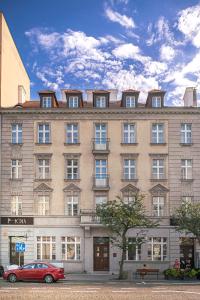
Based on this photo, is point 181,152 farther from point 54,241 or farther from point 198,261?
point 54,241

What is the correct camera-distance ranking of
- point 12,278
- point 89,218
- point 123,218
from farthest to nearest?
1. point 89,218
2. point 123,218
3. point 12,278

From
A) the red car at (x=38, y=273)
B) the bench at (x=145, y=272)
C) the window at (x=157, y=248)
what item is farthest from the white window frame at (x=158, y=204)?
the red car at (x=38, y=273)

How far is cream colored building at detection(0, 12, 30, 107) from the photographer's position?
51719 millimetres

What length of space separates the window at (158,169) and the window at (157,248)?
225 inches

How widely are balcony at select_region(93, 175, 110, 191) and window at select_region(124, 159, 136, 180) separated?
6.05ft

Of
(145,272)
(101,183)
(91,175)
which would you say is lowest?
(145,272)

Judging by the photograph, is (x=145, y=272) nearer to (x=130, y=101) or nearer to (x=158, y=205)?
(x=158, y=205)

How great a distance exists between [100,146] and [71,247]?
9727 mm

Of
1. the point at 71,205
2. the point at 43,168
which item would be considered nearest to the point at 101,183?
the point at 71,205

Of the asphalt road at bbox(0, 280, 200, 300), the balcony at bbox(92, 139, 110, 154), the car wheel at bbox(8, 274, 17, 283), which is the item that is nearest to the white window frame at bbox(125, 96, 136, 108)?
the balcony at bbox(92, 139, 110, 154)

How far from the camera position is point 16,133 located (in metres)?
51.6

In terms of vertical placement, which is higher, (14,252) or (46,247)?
(46,247)

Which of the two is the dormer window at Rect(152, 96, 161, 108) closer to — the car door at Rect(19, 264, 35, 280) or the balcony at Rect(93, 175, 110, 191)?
the balcony at Rect(93, 175, 110, 191)

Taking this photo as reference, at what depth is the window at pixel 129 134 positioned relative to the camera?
51.4m
